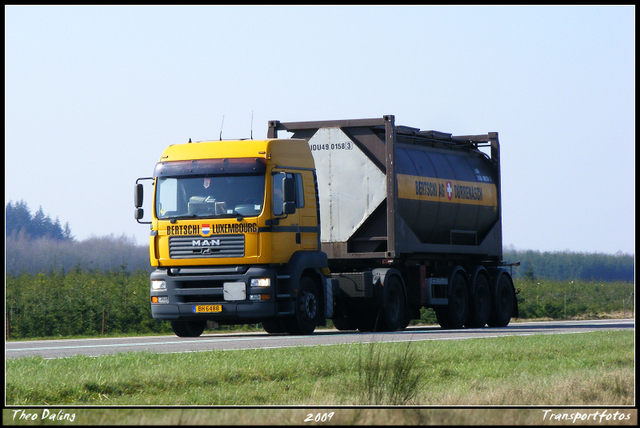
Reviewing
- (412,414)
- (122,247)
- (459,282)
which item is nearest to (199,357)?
(412,414)

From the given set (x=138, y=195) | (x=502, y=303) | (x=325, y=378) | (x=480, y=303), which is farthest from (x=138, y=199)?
(x=502, y=303)

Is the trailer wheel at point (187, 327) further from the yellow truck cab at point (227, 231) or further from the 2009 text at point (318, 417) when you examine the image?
the 2009 text at point (318, 417)

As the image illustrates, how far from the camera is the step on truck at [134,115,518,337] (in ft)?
60.1

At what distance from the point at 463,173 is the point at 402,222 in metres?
3.69

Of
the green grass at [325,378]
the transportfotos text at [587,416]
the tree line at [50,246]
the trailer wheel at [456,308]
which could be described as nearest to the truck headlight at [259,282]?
the green grass at [325,378]

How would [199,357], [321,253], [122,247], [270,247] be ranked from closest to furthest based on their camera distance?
[199,357] → [270,247] → [321,253] → [122,247]

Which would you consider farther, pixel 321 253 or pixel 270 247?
pixel 321 253

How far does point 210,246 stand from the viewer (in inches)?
721

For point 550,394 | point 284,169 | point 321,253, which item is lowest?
point 550,394

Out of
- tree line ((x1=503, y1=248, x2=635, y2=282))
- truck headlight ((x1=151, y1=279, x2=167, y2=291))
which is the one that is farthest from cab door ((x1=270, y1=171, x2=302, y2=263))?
tree line ((x1=503, y1=248, x2=635, y2=282))

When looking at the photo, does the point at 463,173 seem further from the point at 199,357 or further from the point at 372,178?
the point at 199,357

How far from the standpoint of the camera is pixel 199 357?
1311 cm

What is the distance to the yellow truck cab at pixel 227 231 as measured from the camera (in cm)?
1823

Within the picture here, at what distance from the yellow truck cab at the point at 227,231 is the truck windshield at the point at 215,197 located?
18 millimetres
